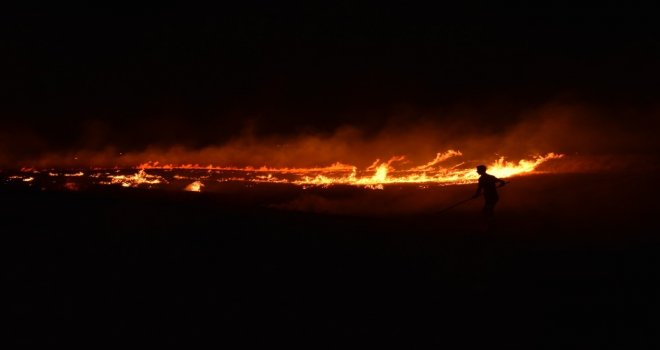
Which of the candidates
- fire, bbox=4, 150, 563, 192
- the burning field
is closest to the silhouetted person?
the burning field

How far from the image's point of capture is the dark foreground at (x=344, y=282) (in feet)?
18.6

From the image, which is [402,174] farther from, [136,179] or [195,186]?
[136,179]

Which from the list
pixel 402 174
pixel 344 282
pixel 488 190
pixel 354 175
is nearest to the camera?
pixel 344 282

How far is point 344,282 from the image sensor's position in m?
7.21

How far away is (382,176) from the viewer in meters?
20.7

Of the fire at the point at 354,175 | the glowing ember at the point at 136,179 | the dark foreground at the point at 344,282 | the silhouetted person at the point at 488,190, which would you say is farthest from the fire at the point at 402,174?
the silhouetted person at the point at 488,190

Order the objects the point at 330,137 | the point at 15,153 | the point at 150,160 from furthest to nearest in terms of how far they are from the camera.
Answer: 1. the point at 15,153
2. the point at 150,160
3. the point at 330,137

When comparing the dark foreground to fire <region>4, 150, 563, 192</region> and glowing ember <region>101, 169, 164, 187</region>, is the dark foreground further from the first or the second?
glowing ember <region>101, 169, 164, 187</region>

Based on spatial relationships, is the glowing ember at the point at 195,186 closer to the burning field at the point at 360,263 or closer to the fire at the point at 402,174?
the fire at the point at 402,174

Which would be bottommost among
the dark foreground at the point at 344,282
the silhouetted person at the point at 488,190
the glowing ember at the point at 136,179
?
the dark foreground at the point at 344,282

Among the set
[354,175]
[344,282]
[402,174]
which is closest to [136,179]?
[354,175]

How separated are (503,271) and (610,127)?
16747 mm

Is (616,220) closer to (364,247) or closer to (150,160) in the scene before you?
(364,247)

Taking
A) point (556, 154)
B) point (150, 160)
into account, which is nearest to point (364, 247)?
point (556, 154)
